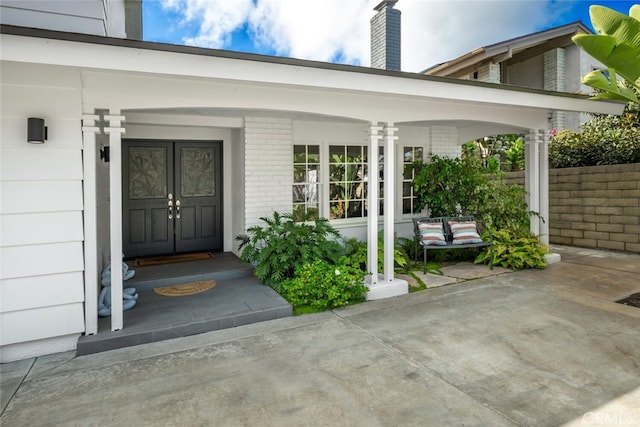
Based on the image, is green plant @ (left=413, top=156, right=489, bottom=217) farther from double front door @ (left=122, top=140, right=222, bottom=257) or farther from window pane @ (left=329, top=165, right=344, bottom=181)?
double front door @ (left=122, top=140, right=222, bottom=257)

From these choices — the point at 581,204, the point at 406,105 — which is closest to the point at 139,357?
the point at 406,105

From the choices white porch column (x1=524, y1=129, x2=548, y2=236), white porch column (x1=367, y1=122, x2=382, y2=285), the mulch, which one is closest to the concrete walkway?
the mulch

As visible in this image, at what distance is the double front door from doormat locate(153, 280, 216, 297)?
5.53ft

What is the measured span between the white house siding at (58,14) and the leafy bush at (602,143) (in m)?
9.15

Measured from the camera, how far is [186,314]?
4.44 metres

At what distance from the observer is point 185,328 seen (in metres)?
4.15

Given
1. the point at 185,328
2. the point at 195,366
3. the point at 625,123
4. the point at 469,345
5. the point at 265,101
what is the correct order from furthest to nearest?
the point at 625,123
the point at 265,101
the point at 185,328
the point at 469,345
the point at 195,366

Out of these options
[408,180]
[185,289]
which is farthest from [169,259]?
[408,180]

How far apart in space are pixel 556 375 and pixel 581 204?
262 inches

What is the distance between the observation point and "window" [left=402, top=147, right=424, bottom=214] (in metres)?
8.21

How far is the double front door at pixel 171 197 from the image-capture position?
673 centimetres

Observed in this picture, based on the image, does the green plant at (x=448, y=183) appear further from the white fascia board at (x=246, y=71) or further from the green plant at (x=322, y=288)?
the green plant at (x=322, y=288)

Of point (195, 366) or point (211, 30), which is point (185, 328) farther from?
point (211, 30)

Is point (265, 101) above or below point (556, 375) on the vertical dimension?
above
